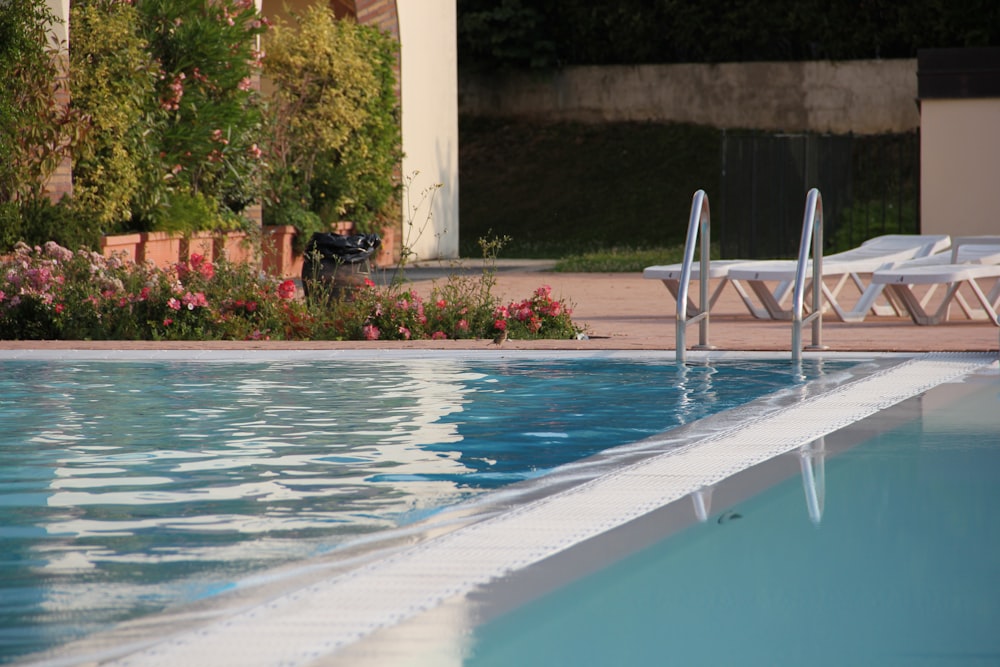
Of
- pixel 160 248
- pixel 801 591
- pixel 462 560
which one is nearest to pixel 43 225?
pixel 160 248

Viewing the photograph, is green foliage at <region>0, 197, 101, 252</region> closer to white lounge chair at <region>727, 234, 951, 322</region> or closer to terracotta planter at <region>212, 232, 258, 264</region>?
terracotta planter at <region>212, 232, 258, 264</region>

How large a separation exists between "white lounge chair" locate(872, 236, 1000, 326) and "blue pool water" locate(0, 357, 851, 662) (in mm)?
2537

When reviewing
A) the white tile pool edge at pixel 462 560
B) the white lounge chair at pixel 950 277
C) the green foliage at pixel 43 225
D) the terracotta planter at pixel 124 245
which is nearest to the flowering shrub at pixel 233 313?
the green foliage at pixel 43 225

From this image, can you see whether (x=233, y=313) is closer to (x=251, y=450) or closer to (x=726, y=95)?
(x=251, y=450)

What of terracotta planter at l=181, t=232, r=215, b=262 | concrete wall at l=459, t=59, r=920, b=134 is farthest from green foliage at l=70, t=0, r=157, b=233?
concrete wall at l=459, t=59, r=920, b=134

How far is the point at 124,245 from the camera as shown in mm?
15227

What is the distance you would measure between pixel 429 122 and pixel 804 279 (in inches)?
620

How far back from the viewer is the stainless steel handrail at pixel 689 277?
9.50 meters

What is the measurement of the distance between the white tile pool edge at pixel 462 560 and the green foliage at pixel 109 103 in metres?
9.39

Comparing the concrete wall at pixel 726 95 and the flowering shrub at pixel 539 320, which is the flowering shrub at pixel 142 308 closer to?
the flowering shrub at pixel 539 320

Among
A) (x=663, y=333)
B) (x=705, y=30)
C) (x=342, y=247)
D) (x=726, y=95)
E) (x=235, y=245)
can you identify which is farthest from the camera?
(x=705, y=30)

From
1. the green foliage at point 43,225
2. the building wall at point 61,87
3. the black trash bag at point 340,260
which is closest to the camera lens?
the black trash bag at point 340,260

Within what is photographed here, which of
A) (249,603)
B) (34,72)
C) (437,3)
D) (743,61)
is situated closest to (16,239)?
(34,72)

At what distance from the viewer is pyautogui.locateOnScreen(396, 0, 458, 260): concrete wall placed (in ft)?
78.3
